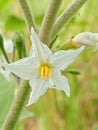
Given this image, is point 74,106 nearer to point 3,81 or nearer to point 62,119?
point 62,119

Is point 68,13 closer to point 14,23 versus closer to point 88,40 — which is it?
point 88,40

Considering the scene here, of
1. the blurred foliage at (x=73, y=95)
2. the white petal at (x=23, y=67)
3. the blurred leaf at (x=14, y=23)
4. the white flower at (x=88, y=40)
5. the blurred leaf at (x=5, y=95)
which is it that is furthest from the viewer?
the blurred foliage at (x=73, y=95)

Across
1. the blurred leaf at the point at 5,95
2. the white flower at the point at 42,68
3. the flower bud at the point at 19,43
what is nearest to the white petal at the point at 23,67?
the white flower at the point at 42,68

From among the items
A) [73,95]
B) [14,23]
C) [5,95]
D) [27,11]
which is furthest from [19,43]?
[73,95]

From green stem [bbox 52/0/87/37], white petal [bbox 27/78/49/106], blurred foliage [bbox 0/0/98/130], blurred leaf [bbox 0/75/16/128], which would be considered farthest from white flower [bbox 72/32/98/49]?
blurred foliage [bbox 0/0/98/130]

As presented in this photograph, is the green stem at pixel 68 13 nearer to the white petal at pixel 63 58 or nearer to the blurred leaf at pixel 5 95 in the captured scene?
the white petal at pixel 63 58

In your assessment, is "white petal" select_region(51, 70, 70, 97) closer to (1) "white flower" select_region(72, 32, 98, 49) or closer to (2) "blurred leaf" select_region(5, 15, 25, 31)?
(1) "white flower" select_region(72, 32, 98, 49)
